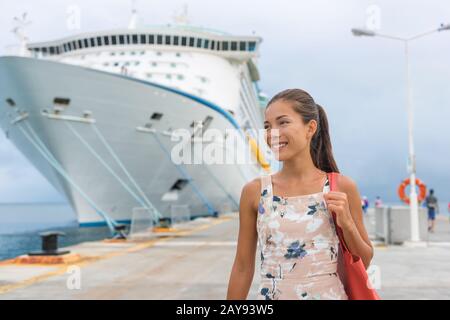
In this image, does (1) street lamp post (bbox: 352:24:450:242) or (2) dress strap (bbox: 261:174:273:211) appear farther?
(1) street lamp post (bbox: 352:24:450:242)

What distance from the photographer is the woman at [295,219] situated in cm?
179

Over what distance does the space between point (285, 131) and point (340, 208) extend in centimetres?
35

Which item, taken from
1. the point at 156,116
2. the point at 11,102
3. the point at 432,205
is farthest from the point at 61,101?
the point at 432,205

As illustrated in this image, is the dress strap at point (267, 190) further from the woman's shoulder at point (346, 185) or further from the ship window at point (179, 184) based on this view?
the ship window at point (179, 184)

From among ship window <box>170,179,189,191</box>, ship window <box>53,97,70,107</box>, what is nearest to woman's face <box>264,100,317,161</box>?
ship window <box>53,97,70,107</box>

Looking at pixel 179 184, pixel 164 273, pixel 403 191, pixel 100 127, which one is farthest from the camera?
pixel 179 184

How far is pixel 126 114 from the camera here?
61.3 feet

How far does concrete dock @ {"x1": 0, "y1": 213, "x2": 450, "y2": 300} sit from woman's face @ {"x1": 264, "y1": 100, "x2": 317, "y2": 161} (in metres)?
4.43

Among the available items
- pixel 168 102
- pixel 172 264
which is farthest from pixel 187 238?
pixel 168 102

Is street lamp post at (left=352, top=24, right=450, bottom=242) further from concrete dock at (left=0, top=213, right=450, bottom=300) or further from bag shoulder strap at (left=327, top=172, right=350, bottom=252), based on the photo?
bag shoulder strap at (left=327, top=172, right=350, bottom=252)

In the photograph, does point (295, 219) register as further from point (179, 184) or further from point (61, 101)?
point (179, 184)

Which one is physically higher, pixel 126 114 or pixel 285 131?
pixel 126 114

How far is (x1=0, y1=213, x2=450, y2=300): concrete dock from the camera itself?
6488 mm
